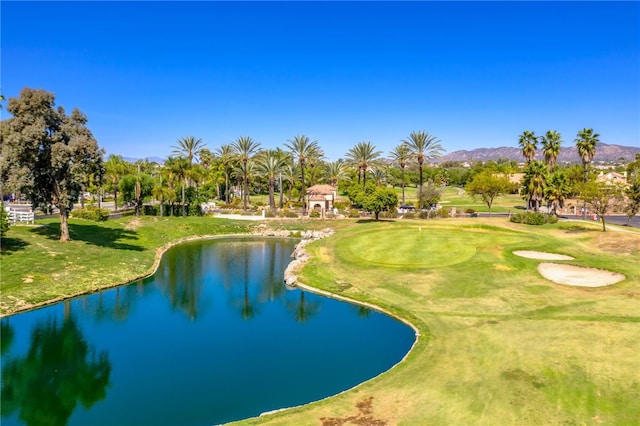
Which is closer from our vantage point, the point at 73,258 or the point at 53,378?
the point at 53,378

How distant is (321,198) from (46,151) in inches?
2006

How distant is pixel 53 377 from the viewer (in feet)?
70.0

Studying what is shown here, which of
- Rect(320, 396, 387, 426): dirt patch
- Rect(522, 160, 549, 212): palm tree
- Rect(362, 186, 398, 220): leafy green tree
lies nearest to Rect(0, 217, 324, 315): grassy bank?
Rect(320, 396, 387, 426): dirt patch

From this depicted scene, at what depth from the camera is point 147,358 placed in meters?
23.5

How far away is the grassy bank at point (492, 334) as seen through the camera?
1650cm

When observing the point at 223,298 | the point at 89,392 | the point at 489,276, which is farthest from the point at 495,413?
the point at 223,298

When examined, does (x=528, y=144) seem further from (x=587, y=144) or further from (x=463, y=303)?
(x=463, y=303)

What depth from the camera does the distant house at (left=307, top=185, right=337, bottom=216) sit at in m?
85.6

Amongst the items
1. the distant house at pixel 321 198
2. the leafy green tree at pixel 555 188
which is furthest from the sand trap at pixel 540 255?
the distant house at pixel 321 198

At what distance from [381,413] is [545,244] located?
37.6m

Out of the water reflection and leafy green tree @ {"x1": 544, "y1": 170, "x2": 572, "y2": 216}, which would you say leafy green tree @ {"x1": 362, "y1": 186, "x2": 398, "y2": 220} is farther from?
the water reflection

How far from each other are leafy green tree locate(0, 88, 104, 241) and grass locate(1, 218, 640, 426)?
495 cm

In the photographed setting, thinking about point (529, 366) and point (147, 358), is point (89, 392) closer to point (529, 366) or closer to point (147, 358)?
point (147, 358)

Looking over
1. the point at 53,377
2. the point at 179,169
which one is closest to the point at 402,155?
the point at 179,169
